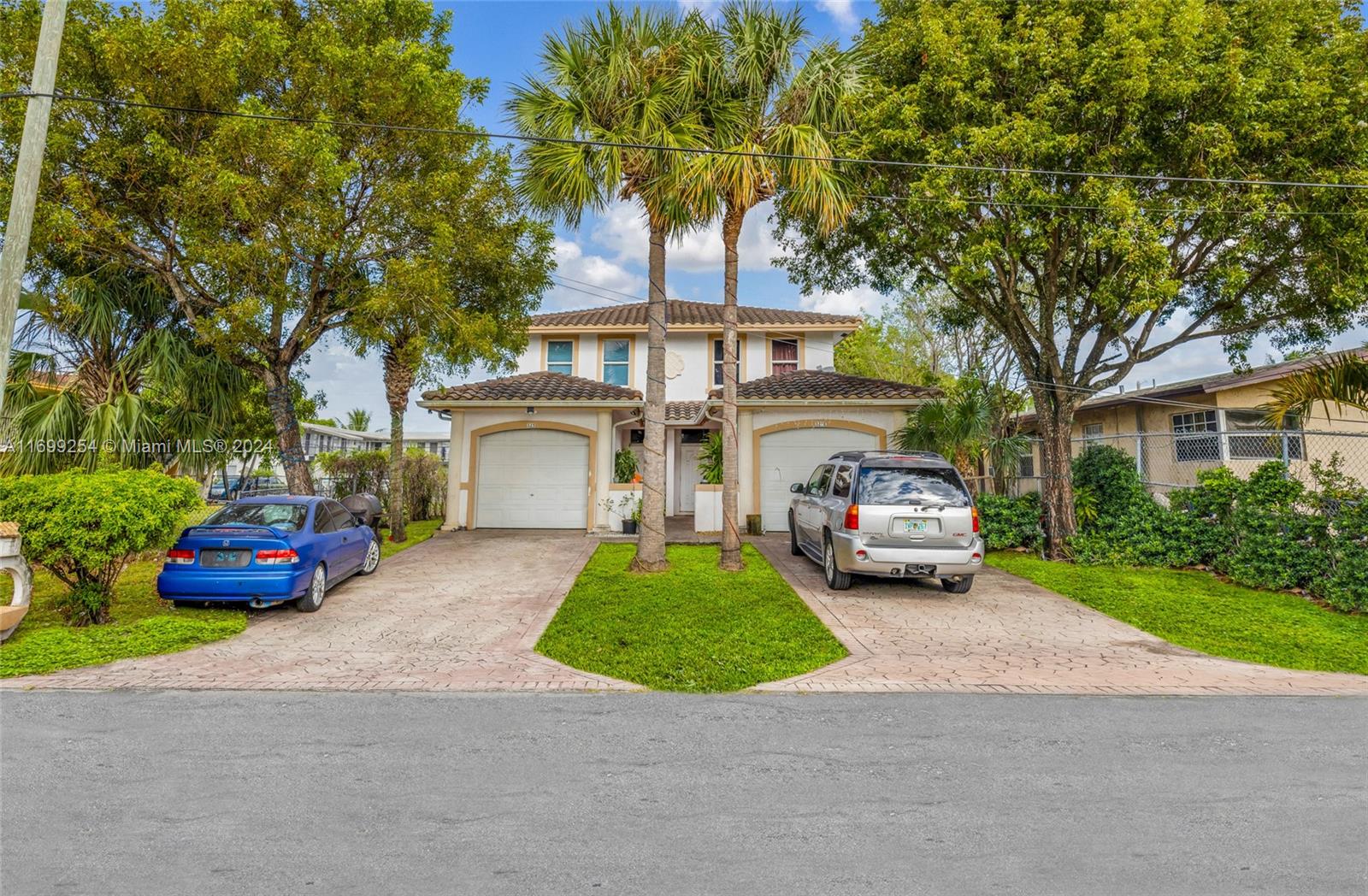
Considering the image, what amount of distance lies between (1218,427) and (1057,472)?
694 cm

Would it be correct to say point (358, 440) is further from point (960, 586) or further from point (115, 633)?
point (960, 586)

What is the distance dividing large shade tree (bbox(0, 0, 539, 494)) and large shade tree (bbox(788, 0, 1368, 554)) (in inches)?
316

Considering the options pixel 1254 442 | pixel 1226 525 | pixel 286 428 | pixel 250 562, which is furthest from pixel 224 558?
pixel 1254 442

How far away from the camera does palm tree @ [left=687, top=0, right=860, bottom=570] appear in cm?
1024

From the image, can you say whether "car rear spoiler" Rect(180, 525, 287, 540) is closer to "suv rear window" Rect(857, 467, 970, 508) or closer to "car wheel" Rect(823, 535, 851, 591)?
"car wheel" Rect(823, 535, 851, 591)

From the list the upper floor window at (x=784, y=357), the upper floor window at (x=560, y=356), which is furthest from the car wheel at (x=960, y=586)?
the upper floor window at (x=560, y=356)

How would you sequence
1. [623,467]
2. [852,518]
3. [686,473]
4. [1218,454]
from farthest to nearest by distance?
[686,473] → [623,467] → [1218,454] → [852,518]

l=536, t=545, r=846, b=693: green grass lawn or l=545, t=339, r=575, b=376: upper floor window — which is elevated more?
l=545, t=339, r=575, b=376: upper floor window

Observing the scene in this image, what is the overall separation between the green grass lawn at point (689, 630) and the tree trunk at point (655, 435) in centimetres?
49

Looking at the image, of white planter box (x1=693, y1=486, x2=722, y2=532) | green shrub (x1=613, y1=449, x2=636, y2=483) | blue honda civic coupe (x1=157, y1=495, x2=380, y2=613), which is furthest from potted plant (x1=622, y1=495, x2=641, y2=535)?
blue honda civic coupe (x1=157, y1=495, x2=380, y2=613)

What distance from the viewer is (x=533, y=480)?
1673cm

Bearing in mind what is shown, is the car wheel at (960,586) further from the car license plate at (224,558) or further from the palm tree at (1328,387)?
the car license plate at (224,558)

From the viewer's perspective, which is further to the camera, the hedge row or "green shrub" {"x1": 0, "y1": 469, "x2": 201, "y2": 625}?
the hedge row

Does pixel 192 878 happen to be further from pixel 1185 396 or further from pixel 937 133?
pixel 1185 396
